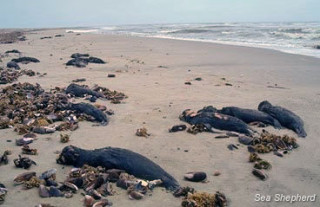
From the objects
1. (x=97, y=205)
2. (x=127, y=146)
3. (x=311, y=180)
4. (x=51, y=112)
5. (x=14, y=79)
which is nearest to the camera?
(x=97, y=205)

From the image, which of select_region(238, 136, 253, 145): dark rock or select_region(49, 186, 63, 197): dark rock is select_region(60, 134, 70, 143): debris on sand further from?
select_region(238, 136, 253, 145): dark rock

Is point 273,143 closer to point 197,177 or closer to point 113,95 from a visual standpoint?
point 197,177

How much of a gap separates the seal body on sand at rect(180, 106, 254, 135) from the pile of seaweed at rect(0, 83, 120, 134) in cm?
224

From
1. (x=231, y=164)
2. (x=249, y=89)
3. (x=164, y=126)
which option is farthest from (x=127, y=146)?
(x=249, y=89)

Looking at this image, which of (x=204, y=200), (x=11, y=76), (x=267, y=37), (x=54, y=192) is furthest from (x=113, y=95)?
(x=267, y=37)

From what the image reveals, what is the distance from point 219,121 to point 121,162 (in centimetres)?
323

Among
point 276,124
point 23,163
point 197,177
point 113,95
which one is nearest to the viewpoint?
point 197,177

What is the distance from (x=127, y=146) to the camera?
735 cm

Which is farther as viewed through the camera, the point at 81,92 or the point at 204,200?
the point at 81,92

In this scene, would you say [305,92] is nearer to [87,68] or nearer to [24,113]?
[24,113]

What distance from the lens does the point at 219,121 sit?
8.32 m

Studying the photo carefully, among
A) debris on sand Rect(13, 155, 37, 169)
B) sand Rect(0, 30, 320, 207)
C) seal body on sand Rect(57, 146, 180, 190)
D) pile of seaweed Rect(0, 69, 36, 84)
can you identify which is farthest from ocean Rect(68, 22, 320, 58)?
debris on sand Rect(13, 155, 37, 169)

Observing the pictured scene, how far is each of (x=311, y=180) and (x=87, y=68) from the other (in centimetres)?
1414

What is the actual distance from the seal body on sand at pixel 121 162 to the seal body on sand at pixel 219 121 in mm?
2818
